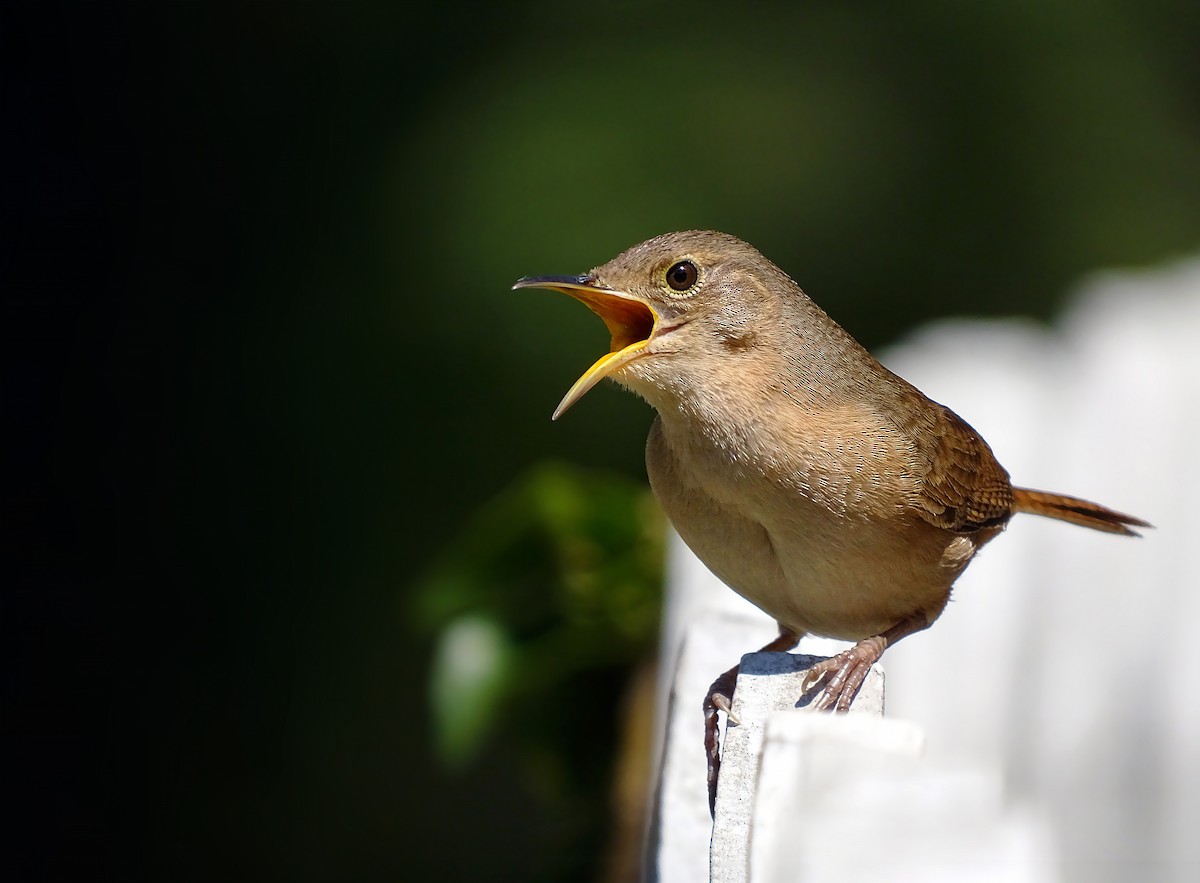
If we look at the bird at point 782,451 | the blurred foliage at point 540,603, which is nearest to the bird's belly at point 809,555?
the bird at point 782,451

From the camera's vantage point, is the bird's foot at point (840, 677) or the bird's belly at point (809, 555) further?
the bird's belly at point (809, 555)

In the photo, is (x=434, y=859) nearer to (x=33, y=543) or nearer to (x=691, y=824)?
(x=33, y=543)

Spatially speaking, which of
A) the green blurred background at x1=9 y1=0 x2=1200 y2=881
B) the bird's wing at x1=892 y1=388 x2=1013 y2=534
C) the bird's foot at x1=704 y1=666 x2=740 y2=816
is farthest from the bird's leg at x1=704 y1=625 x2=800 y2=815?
the green blurred background at x1=9 y1=0 x2=1200 y2=881

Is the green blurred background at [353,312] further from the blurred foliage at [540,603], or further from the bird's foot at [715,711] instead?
the bird's foot at [715,711]

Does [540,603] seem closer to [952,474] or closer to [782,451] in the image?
[952,474]

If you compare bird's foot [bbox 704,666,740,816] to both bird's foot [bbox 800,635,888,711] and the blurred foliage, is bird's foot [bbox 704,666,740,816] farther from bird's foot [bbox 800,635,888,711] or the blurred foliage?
the blurred foliage

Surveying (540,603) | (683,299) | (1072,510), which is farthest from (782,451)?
(540,603)
